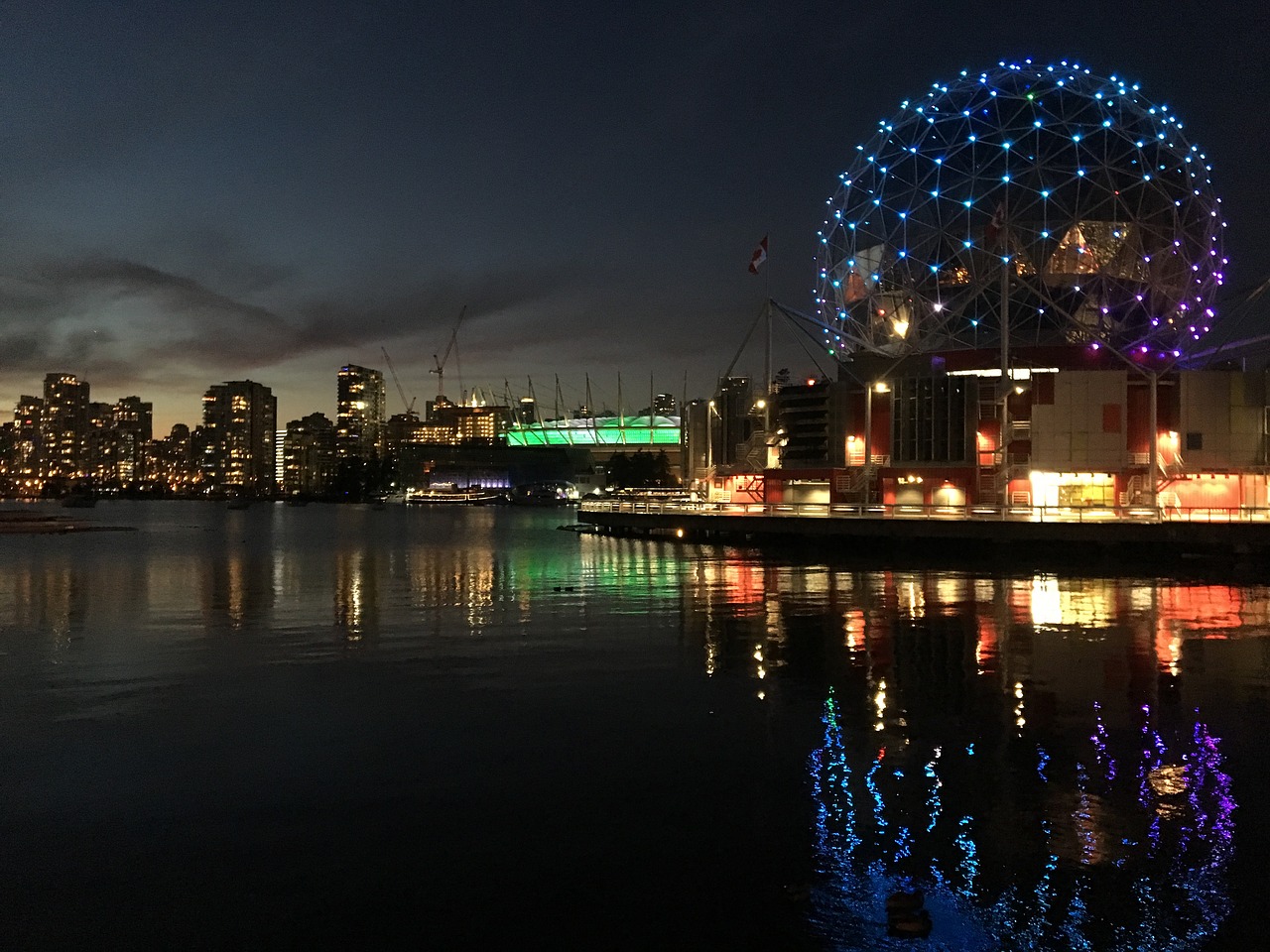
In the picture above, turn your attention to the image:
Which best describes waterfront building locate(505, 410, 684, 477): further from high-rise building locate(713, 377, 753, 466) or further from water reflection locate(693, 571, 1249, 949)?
water reflection locate(693, 571, 1249, 949)

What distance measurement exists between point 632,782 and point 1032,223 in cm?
4622

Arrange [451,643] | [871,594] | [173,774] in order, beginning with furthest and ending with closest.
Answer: [871,594] → [451,643] → [173,774]

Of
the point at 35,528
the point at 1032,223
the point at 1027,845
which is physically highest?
the point at 1032,223

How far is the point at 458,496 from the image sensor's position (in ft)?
580

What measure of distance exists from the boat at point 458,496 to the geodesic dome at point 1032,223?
124613 millimetres

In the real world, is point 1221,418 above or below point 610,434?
below

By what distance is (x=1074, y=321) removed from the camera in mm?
49844

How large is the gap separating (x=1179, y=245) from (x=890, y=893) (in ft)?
178

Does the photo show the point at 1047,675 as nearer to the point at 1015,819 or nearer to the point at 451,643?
the point at 1015,819

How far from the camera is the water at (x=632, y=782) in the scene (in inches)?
269

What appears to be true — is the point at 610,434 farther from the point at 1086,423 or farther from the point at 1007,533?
the point at 1007,533

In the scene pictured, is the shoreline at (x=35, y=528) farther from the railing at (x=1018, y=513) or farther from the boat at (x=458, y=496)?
the boat at (x=458, y=496)

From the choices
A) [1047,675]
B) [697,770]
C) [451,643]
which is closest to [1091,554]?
[1047,675]

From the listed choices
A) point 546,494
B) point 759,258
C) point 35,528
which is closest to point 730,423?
point 759,258
